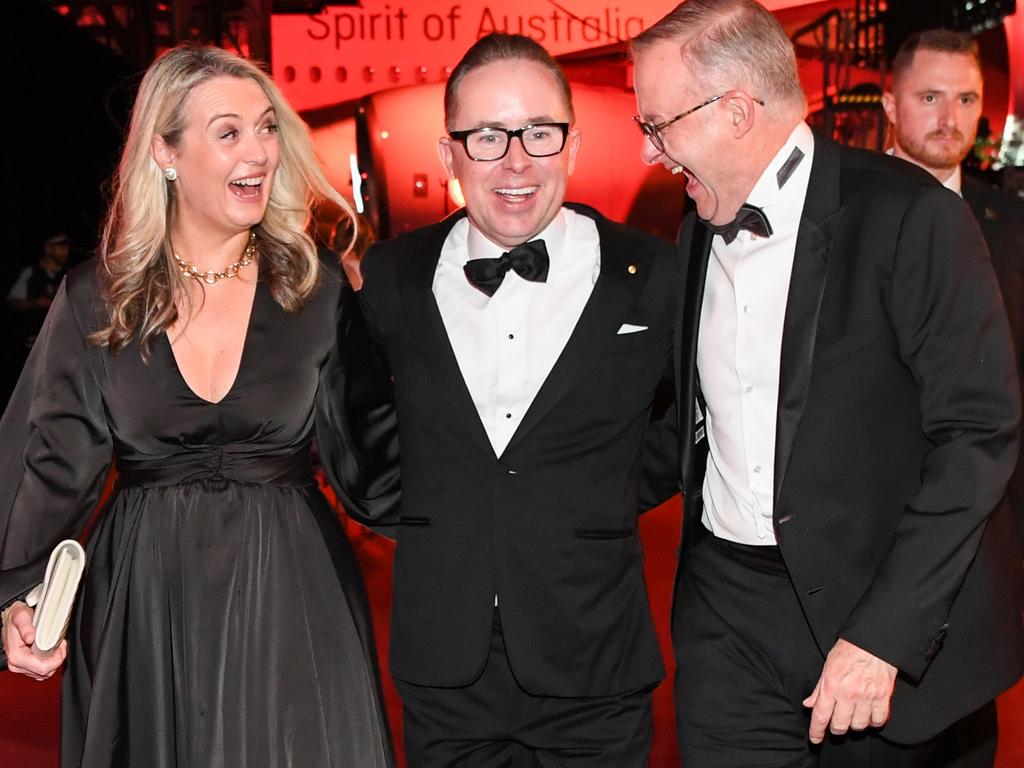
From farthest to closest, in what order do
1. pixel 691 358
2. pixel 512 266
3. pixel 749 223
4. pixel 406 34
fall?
pixel 406 34 → pixel 512 266 → pixel 691 358 → pixel 749 223

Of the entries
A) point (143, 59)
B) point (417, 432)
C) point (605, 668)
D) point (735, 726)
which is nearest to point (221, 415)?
point (417, 432)

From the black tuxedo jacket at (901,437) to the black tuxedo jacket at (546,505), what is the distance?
397 millimetres

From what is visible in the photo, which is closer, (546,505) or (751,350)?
(751,350)

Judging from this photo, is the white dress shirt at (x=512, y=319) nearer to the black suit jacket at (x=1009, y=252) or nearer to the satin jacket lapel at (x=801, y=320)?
the satin jacket lapel at (x=801, y=320)

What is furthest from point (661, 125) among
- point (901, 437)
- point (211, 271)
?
point (211, 271)

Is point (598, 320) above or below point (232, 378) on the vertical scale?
above

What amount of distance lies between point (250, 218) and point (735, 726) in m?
1.40

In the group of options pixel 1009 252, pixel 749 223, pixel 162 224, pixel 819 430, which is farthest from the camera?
pixel 1009 252

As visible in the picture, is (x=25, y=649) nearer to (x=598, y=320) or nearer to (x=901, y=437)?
(x=598, y=320)

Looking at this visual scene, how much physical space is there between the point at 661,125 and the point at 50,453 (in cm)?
137

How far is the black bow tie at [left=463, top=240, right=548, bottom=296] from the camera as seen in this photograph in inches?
99.4

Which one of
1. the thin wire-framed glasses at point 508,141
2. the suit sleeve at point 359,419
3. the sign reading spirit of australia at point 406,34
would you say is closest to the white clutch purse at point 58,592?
the suit sleeve at point 359,419

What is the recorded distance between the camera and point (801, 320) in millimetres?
2197

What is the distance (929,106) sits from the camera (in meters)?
3.98
